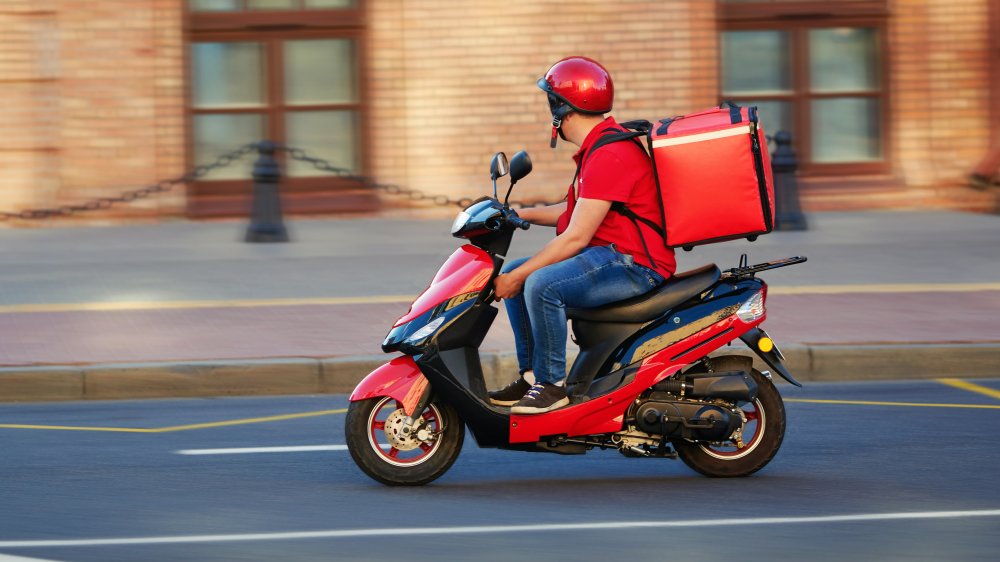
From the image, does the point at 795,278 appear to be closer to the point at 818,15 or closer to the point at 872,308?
the point at 872,308

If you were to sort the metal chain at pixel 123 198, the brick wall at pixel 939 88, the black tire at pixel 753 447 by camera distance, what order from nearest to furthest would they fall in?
the black tire at pixel 753 447, the metal chain at pixel 123 198, the brick wall at pixel 939 88

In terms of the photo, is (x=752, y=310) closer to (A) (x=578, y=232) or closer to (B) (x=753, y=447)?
(B) (x=753, y=447)

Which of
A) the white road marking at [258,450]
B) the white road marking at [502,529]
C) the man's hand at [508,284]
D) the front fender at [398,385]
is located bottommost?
the white road marking at [502,529]

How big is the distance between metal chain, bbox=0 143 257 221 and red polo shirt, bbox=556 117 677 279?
10.1 meters

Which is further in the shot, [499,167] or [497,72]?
[497,72]

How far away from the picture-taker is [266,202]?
1529cm

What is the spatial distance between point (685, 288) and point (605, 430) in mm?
636

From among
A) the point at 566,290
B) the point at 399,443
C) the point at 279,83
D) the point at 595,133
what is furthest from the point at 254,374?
the point at 279,83

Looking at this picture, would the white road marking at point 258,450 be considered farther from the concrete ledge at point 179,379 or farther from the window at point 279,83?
the window at point 279,83

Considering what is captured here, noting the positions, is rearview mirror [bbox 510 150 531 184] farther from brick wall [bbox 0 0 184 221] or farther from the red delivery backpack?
brick wall [bbox 0 0 184 221]

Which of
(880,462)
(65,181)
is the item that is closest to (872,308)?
(880,462)

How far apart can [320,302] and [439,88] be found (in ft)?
19.7

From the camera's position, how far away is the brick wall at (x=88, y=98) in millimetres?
16594

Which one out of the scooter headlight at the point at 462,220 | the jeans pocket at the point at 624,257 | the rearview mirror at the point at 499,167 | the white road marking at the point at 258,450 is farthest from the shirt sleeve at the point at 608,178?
the white road marking at the point at 258,450
